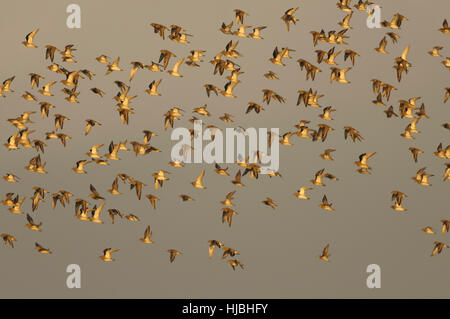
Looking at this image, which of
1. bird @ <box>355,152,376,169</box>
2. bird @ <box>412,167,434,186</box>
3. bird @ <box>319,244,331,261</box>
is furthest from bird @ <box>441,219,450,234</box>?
bird @ <box>319,244,331,261</box>

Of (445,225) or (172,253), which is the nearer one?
(445,225)

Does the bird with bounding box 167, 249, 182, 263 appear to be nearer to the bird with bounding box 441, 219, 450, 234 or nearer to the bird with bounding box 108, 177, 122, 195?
the bird with bounding box 108, 177, 122, 195

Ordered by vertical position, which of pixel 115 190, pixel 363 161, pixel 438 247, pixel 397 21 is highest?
pixel 397 21

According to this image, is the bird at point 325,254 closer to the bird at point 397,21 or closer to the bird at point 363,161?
the bird at point 363,161

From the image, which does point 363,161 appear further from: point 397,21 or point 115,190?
point 115,190

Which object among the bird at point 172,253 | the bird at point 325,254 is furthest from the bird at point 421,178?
the bird at point 172,253

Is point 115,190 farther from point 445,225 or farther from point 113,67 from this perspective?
point 445,225

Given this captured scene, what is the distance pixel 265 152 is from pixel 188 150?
10.1 ft

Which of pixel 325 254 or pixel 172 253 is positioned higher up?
pixel 325 254

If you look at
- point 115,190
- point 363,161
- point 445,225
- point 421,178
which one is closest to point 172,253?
point 115,190

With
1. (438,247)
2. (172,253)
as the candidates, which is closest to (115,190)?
(172,253)

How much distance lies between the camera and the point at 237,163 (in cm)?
3666
